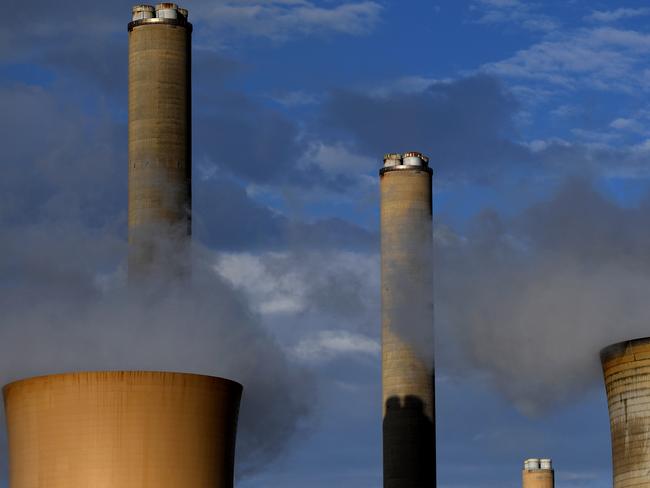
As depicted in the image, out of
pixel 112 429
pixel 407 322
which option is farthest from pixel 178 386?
pixel 407 322

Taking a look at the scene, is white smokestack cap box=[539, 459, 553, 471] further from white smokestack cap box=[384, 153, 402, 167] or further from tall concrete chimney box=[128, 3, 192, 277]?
tall concrete chimney box=[128, 3, 192, 277]

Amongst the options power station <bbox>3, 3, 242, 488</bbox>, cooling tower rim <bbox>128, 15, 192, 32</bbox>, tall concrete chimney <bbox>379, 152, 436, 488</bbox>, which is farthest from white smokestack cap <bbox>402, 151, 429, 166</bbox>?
power station <bbox>3, 3, 242, 488</bbox>

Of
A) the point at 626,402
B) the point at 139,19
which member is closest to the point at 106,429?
the point at 626,402

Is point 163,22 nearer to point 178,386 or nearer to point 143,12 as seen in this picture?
point 143,12

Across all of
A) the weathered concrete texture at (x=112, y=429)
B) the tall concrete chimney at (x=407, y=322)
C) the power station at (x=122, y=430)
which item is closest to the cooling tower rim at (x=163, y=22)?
the tall concrete chimney at (x=407, y=322)

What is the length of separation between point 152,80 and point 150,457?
19.3 m

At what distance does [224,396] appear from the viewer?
117 ft

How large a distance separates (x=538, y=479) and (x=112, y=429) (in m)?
56.5

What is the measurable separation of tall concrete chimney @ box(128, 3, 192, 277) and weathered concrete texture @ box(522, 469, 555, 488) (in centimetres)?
4214

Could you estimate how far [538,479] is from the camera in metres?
86.8

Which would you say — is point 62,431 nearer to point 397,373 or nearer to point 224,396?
point 224,396

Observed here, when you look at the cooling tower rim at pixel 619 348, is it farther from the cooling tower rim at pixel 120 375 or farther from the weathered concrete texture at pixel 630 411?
the cooling tower rim at pixel 120 375

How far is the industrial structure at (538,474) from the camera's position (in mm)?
86625

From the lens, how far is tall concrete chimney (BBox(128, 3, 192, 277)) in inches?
1956
